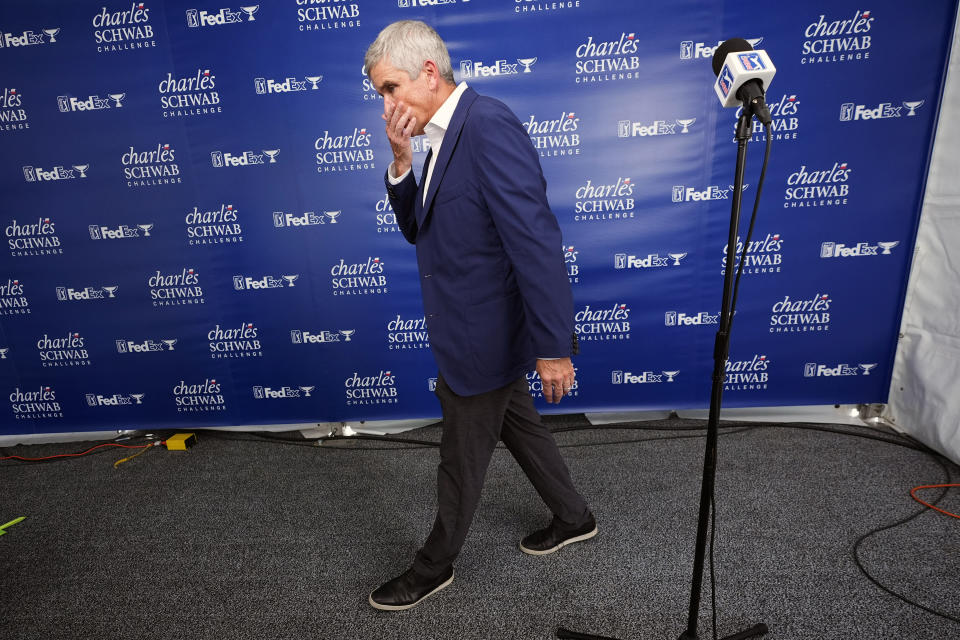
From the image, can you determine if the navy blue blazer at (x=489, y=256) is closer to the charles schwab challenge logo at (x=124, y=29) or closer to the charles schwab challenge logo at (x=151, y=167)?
the charles schwab challenge logo at (x=151, y=167)

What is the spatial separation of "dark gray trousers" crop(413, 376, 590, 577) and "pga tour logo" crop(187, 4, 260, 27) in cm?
202

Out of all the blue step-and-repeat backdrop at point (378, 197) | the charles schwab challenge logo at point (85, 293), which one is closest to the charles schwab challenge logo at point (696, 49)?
the blue step-and-repeat backdrop at point (378, 197)

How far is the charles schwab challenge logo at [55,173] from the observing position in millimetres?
2543

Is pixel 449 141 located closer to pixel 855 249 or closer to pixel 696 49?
pixel 696 49

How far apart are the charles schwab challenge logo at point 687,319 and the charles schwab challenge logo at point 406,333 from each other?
1.25 m

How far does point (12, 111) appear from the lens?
8.17 ft

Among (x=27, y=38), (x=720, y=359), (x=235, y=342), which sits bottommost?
(x=235, y=342)

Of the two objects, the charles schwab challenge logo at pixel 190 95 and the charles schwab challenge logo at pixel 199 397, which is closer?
the charles schwab challenge logo at pixel 190 95

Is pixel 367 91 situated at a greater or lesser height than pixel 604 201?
greater

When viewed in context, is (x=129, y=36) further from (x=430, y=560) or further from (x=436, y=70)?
(x=430, y=560)

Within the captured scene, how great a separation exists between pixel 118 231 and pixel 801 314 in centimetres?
347

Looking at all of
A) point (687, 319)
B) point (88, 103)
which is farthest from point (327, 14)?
point (687, 319)

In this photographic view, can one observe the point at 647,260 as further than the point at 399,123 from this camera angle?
Yes

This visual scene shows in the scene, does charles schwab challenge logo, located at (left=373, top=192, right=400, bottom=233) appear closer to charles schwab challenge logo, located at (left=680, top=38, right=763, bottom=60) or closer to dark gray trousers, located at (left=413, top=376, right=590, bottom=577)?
dark gray trousers, located at (left=413, top=376, right=590, bottom=577)
